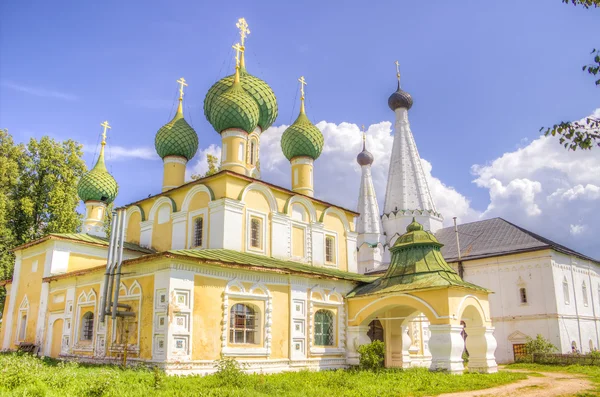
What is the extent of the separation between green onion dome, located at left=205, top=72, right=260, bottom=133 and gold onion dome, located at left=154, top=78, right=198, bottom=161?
170 cm

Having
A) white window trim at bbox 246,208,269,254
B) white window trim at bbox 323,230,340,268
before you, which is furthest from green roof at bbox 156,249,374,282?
white window trim at bbox 323,230,340,268

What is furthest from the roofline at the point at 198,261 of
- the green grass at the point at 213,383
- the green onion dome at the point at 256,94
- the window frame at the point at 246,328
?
the green onion dome at the point at 256,94

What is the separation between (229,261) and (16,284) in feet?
33.6

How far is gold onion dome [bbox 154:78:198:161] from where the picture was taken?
61.5ft

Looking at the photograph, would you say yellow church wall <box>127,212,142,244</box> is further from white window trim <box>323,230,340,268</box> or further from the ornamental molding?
white window trim <box>323,230,340,268</box>

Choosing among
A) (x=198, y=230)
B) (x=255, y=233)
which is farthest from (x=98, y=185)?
(x=255, y=233)

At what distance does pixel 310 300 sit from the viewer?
1431 centimetres

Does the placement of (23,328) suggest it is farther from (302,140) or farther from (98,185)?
(302,140)

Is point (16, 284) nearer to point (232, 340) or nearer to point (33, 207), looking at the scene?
point (33, 207)

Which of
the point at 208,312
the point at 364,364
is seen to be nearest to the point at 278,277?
the point at 208,312

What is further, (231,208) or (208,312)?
(231,208)

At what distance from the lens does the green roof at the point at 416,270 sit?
1356 cm

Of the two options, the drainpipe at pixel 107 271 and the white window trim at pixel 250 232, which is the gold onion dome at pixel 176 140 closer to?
the white window trim at pixel 250 232

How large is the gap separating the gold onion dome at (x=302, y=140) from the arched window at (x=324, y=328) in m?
6.73
